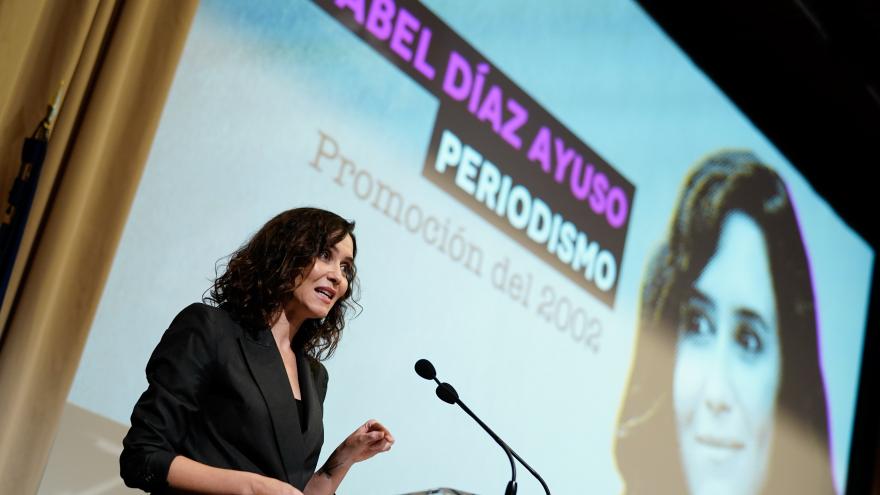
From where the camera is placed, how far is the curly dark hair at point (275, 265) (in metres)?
2.12

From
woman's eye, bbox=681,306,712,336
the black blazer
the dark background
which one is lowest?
Result: the black blazer

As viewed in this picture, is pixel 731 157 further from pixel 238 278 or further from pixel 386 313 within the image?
pixel 238 278

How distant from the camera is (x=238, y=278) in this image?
2160mm

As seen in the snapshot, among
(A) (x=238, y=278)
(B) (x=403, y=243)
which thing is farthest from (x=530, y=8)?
(A) (x=238, y=278)

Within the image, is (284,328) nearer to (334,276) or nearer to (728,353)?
(334,276)

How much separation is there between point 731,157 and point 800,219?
0.85 metres

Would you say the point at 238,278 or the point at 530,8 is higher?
the point at 530,8

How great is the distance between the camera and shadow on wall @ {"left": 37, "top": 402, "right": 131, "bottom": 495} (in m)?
2.55

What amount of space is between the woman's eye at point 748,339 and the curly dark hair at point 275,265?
3432 millimetres

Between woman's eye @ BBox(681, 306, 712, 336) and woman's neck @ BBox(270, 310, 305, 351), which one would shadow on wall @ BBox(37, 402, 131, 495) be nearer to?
woman's neck @ BBox(270, 310, 305, 351)

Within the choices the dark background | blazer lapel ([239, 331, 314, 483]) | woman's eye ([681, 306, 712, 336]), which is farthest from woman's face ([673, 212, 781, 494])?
blazer lapel ([239, 331, 314, 483])

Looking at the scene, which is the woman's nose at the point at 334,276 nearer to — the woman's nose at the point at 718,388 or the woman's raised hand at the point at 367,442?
the woman's raised hand at the point at 367,442

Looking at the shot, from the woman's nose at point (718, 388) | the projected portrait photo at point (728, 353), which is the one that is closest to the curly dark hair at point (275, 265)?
the projected portrait photo at point (728, 353)

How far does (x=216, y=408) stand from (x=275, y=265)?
1.06ft
